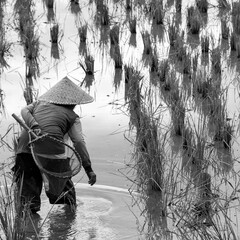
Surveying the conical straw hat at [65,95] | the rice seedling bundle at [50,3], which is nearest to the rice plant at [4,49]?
the rice seedling bundle at [50,3]

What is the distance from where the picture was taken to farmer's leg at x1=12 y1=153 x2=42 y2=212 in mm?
6488

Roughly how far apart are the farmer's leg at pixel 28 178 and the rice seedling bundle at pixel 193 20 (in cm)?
504

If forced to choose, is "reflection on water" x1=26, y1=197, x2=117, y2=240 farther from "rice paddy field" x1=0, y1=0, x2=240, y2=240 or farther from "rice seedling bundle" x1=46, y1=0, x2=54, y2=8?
"rice seedling bundle" x1=46, y1=0, x2=54, y2=8

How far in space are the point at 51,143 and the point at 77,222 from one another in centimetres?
61

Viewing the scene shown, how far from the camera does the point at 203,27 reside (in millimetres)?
11641

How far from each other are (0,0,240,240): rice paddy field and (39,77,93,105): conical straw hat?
696 mm

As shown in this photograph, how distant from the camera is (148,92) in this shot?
8.91m

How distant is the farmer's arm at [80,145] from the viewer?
6.42 meters

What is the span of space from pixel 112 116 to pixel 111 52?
2.11 meters

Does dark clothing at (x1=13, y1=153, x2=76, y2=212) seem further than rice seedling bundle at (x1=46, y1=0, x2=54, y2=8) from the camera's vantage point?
No

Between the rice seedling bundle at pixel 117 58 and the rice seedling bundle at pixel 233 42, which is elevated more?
the rice seedling bundle at pixel 233 42

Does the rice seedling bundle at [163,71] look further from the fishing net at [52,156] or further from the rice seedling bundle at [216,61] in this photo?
the fishing net at [52,156]

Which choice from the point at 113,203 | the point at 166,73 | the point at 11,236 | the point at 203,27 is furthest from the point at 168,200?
the point at 203,27

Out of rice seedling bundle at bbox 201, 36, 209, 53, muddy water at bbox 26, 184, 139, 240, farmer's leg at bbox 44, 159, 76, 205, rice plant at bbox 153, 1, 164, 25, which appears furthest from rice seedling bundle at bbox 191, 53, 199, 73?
farmer's leg at bbox 44, 159, 76, 205
